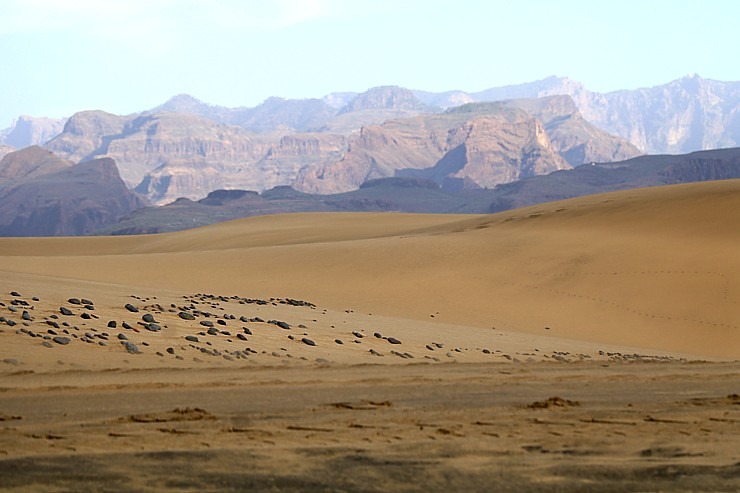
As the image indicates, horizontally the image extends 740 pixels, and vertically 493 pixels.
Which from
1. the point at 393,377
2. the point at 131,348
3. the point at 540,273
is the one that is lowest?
the point at 540,273

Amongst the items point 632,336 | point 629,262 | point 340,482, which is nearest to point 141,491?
point 340,482

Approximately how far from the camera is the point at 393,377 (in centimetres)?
1016

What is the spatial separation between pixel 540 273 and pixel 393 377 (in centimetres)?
1360

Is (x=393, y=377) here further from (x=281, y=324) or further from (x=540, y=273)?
(x=540, y=273)

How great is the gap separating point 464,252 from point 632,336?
29.5 feet

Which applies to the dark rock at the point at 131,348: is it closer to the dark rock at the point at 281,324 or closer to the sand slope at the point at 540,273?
the dark rock at the point at 281,324

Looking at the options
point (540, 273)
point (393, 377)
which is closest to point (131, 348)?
point (393, 377)

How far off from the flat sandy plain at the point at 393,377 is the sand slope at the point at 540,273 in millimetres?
94

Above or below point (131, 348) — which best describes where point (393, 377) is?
below

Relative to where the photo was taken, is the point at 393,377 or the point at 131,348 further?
the point at 131,348

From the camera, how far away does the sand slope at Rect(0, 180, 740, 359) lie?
1909cm

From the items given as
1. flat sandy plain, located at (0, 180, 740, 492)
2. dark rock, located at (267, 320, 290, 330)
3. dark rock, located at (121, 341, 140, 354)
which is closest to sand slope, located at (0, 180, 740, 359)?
flat sandy plain, located at (0, 180, 740, 492)

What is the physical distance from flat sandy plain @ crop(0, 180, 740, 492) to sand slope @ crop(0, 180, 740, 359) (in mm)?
94

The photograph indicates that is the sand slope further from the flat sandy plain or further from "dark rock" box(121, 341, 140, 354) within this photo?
"dark rock" box(121, 341, 140, 354)
